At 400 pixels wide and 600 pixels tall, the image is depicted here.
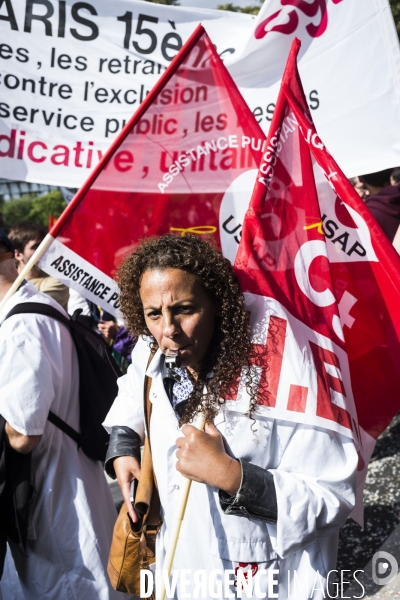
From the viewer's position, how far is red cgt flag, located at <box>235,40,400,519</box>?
210cm

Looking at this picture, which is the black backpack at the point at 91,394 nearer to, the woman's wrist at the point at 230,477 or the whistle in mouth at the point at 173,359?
the whistle in mouth at the point at 173,359

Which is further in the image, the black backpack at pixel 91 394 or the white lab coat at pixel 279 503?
the black backpack at pixel 91 394

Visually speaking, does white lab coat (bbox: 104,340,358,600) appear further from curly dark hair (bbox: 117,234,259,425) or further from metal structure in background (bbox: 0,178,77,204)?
metal structure in background (bbox: 0,178,77,204)

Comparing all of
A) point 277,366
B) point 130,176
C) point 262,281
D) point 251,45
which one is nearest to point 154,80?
point 251,45

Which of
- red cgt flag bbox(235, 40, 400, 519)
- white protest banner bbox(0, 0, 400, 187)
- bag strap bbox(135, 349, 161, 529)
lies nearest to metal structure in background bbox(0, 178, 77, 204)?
white protest banner bbox(0, 0, 400, 187)

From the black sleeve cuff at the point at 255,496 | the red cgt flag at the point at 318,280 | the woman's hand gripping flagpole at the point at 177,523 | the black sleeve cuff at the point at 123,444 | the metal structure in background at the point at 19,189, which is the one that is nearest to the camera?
the black sleeve cuff at the point at 255,496

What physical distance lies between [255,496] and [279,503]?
0.06 meters

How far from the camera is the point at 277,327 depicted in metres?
2.09

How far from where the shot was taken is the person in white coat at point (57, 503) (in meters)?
2.91

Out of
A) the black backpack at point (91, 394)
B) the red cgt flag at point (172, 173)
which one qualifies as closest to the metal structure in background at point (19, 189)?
the red cgt flag at point (172, 173)

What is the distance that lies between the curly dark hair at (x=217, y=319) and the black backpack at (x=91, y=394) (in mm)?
948

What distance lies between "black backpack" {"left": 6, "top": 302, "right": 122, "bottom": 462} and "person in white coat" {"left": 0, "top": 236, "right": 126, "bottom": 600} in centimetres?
3

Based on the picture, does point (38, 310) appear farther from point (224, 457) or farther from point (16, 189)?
point (16, 189)

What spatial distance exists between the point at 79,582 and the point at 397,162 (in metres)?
2.41
